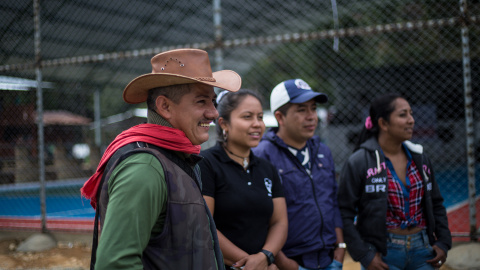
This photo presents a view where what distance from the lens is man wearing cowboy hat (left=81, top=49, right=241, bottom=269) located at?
4.15 ft

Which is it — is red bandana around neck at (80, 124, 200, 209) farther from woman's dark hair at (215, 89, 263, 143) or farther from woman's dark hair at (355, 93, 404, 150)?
woman's dark hair at (355, 93, 404, 150)

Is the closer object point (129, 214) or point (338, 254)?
point (129, 214)

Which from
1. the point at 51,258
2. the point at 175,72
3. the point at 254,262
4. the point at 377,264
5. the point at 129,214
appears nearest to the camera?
the point at 129,214

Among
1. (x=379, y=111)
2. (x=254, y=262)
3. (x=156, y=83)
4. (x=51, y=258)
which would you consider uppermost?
(x=156, y=83)

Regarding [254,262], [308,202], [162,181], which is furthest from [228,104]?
[162,181]

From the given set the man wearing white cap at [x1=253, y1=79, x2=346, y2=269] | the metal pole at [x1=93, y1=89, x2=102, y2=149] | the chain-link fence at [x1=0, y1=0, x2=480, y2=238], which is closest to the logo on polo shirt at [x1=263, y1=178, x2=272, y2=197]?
Answer: the man wearing white cap at [x1=253, y1=79, x2=346, y2=269]

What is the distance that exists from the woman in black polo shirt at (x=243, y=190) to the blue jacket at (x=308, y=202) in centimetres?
20

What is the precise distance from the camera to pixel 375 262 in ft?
8.86

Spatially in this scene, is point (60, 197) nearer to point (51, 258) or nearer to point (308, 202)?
point (51, 258)

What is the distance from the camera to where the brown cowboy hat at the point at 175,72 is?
5.13 feet

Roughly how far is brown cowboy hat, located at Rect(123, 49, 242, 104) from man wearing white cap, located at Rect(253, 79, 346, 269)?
1.26m

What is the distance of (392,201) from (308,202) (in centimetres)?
60

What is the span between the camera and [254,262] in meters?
2.25

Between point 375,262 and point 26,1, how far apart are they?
7.90 m
